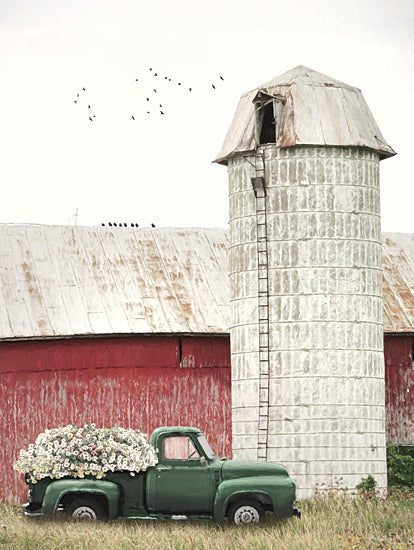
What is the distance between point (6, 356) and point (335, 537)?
381 inches

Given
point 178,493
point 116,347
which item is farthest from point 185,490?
point 116,347

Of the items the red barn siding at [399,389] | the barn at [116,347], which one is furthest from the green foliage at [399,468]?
the barn at [116,347]

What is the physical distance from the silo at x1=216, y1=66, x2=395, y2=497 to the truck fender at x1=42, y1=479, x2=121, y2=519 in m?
4.79

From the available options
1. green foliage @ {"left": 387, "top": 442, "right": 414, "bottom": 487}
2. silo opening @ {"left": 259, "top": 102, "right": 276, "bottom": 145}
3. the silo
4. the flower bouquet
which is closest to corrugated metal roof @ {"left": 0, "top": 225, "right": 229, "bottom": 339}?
the silo

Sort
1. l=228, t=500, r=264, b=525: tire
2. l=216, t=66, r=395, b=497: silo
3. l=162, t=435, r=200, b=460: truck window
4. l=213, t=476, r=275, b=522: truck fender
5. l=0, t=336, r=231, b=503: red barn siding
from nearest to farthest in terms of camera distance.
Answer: l=213, t=476, r=275, b=522: truck fender → l=228, t=500, r=264, b=525: tire → l=162, t=435, r=200, b=460: truck window → l=216, t=66, r=395, b=497: silo → l=0, t=336, r=231, b=503: red barn siding

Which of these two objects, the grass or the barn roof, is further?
the barn roof

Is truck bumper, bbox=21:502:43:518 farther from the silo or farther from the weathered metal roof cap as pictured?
the weathered metal roof cap

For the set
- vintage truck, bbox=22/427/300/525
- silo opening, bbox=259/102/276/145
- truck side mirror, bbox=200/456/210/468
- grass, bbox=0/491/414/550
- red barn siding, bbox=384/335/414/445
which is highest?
silo opening, bbox=259/102/276/145

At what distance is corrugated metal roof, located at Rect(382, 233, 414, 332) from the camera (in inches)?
981

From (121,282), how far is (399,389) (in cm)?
644

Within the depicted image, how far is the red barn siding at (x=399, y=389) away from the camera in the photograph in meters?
24.6

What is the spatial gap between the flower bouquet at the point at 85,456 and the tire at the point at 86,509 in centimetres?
36

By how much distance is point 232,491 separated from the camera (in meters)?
15.8

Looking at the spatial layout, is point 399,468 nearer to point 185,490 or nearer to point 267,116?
point 267,116
